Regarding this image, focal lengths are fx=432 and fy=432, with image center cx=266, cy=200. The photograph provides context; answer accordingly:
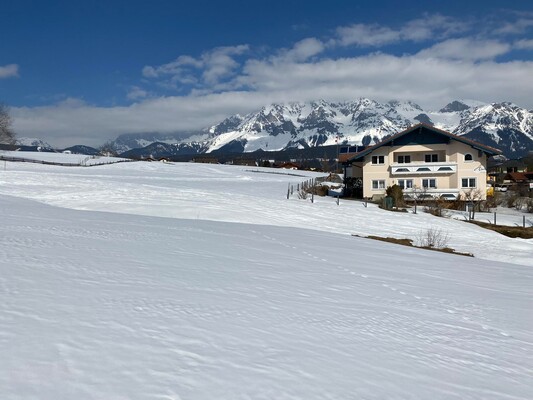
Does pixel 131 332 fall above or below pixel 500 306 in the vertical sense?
above

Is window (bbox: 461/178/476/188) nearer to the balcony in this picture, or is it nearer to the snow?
the balcony

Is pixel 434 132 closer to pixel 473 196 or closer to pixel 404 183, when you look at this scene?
pixel 404 183

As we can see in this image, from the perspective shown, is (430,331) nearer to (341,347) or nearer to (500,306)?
(341,347)

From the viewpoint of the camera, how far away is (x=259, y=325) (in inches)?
207

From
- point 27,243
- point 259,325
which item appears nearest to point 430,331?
point 259,325

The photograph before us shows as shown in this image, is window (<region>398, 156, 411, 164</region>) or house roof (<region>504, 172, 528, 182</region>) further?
house roof (<region>504, 172, 528, 182</region>)

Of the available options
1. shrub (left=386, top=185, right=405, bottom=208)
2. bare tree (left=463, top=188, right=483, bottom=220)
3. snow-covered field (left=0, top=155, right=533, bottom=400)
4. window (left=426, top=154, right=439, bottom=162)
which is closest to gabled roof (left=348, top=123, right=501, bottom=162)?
window (left=426, top=154, right=439, bottom=162)

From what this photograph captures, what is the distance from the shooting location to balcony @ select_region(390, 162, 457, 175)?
44125 millimetres

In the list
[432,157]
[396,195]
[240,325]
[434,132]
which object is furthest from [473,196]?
[240,325]

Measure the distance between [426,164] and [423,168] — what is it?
1.76 ft

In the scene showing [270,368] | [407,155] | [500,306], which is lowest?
[500,306]

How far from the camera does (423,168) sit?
44.5 m

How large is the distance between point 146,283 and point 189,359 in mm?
2936

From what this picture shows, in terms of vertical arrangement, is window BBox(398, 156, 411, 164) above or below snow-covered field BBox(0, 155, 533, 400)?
above
